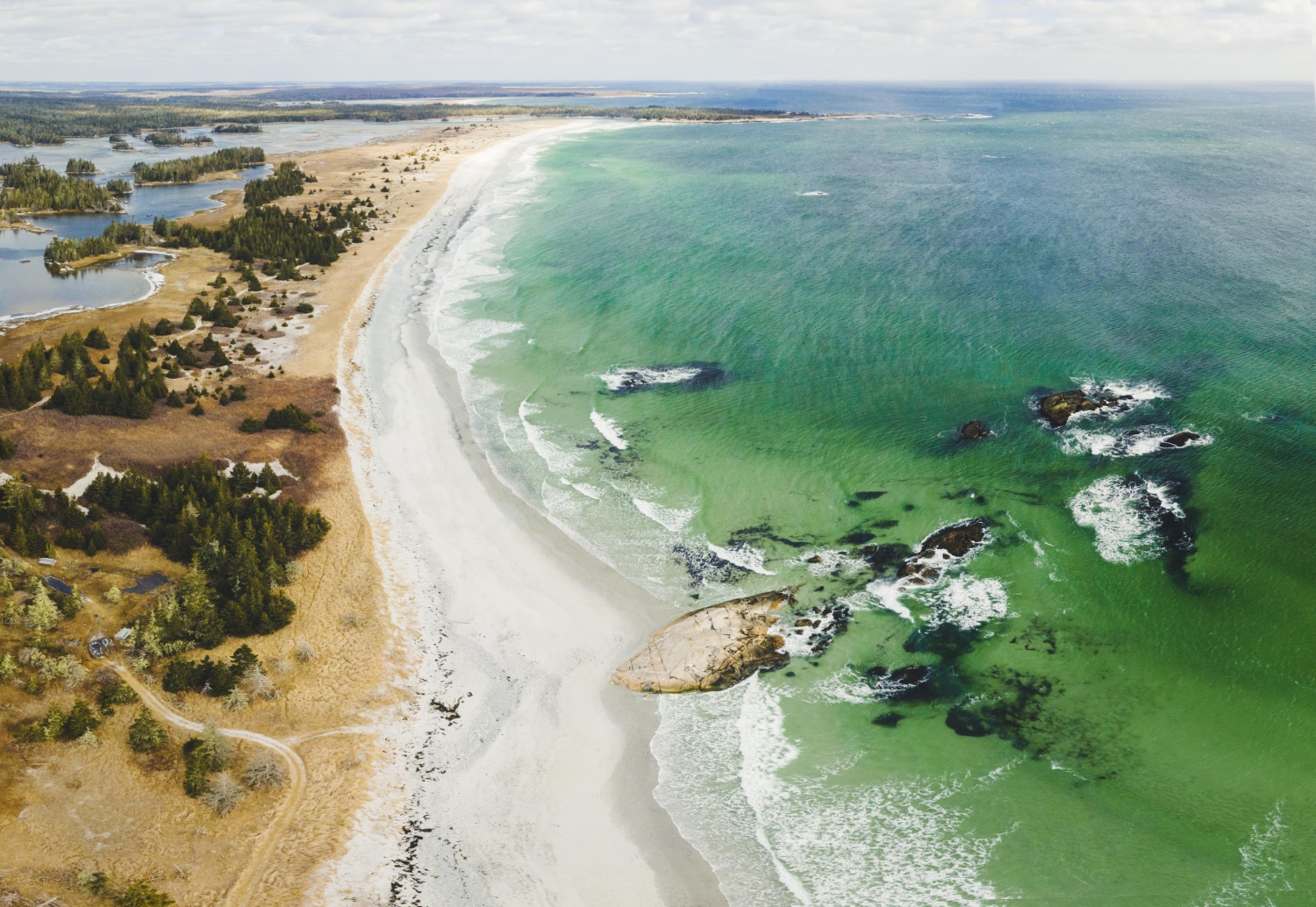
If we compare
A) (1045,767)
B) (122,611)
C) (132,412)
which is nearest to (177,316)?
(132,412)

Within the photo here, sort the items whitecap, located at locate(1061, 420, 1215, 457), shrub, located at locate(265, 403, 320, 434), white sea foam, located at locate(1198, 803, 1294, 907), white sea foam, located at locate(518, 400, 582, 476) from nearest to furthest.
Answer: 1. white sea foam, located at locate(1198, 803, 1294, 907)
2. whitecap, located at locate(1061, 420, 1215, 457)
3. white sea foam, located at locate(518, 400, 582, 476)
4. shrub, located at locate(265, 403, 320, 434)

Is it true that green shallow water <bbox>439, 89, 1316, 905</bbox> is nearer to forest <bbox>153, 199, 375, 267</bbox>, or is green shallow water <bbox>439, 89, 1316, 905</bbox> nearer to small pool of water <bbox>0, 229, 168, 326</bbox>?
forest <bbox>153, 199, 375, 267</bbox>

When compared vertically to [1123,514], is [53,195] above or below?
above

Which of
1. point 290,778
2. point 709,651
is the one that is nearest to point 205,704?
point 290,778

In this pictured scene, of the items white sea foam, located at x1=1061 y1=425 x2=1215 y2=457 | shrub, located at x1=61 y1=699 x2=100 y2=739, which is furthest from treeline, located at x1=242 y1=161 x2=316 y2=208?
white sea foam, located at x1=1061 y1=425 x2=1215 y2=457

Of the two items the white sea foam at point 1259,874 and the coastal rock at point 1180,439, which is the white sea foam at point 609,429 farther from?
the white sea foam at point 1259,874

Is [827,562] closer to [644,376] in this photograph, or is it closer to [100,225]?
[644,376]

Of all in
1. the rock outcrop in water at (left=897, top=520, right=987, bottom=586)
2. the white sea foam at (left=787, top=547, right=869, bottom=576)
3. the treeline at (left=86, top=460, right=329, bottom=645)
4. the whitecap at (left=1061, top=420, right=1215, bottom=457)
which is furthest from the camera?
the whitecap at (left=1061, top=420, right=1215, bottom=457)
